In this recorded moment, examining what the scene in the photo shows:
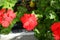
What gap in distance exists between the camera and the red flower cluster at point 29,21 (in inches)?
35.3

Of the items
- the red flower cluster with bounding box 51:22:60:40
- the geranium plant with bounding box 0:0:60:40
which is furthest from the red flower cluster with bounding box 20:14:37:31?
the red flower cluster with bounding box 51:22:60:40

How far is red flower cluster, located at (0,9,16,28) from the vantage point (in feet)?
3.02

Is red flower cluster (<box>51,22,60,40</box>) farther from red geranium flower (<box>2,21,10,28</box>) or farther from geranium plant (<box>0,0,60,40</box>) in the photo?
red geranium flower (<box>2,21,10,28</box>)

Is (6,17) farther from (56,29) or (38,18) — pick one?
(56,29)

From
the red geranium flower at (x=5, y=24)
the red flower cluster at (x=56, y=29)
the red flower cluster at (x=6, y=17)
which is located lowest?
the red flower cluster at (x=56, y=29)

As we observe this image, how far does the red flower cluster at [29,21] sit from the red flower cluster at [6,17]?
7 centimetres

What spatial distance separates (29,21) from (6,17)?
138 mm

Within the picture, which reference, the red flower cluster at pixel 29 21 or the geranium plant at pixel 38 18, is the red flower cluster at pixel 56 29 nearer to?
the geranium plant at pixel 38 18

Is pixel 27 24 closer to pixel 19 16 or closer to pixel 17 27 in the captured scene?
pixel 19 16

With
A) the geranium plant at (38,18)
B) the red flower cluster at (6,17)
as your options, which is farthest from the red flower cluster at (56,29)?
the red flower cluster at (6,17)

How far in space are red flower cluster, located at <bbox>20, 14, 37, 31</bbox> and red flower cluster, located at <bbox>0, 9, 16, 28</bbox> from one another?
0.07 m

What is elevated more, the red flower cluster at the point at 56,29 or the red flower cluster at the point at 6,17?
the red flower cluster at the point at 6,17

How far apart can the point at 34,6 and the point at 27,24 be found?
0.58 ft

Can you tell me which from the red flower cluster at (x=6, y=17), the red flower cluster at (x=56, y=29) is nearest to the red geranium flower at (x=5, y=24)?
the red flower cluster at (x=6, y=17)
